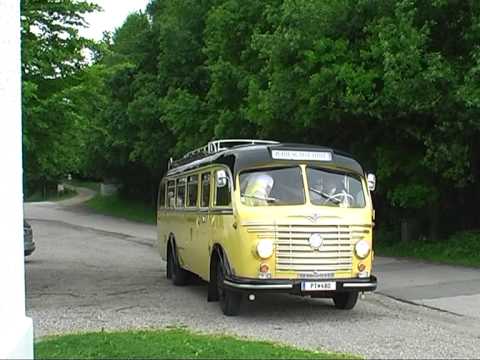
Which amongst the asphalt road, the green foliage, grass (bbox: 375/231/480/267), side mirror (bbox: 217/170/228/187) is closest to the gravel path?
the asphalt road

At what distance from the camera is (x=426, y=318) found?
11398 mm

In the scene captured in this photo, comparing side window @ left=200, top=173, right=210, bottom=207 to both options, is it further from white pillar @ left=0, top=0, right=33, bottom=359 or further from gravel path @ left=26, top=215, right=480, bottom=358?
white pillar @ left=0, top=0, right=33, bottom=359

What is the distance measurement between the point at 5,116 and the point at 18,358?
2.03 metres

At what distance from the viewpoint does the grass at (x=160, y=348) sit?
7633 mm

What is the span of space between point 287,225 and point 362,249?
1213mm

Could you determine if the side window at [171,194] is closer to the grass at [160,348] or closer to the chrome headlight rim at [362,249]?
the chrome headlight rim at [362,249]

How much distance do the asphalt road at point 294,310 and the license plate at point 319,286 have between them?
0.50 m

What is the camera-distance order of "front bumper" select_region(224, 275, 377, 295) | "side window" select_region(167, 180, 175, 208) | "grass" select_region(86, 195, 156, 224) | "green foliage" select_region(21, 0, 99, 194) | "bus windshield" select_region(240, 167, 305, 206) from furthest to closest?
"grass" select_region(86, 195, 156, 224), "side window" select_region(167, 180, 175, 208), "green foliage" select_region(21, 0, 99, 194), "bus windshield" select_region(240, 167, 305, 206), "front bumper" select_region(224, 275, 377, 295)

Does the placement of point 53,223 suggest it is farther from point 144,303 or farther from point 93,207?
point 144,303

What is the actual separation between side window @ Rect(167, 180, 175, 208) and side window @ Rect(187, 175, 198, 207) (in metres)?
1.72

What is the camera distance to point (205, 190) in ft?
43.4

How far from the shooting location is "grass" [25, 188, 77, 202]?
240ft

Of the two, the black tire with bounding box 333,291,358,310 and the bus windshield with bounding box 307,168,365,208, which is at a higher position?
the bus windshield with bounding box 307,168,365,208

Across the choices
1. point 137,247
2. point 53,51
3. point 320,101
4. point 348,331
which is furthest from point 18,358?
point 137,247
